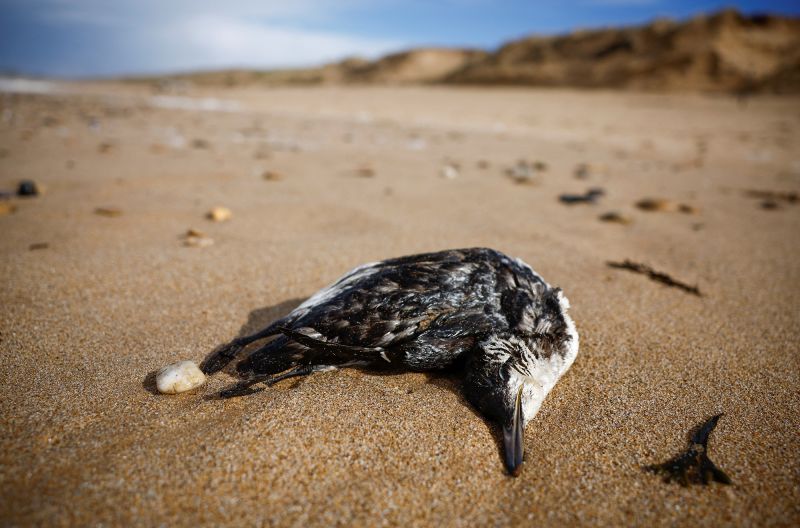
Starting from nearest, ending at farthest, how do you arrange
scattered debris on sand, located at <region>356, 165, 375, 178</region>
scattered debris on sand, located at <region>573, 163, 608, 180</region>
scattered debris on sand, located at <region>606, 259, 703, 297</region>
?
1. scattered debris on sand, located at <region>606, 259, 703, 297</region>
2. scattered debris on sand, located at <region>356, 165, 375, 178</region>
3. scattered debris on sand, located at <region>573, 163, 608, 180</region>

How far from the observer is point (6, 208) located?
357 centimetres

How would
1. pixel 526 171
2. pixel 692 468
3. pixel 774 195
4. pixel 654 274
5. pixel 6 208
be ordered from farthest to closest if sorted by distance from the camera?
pixel 526 171 → pixel 774 195 → pixel 6 208 → pixel 654 274 → pixel 692 468

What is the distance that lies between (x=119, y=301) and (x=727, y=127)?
594 inches

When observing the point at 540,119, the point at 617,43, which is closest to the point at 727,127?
the point at 540,119

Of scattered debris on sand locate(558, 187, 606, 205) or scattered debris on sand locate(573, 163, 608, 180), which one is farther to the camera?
scattered debris on sand locate(573, 163, 608, 180)

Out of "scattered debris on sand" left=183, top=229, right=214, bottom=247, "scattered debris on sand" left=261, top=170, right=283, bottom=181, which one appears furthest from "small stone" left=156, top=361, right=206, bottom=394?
"scattered debris on sand" left=261, top=170, right=283, bottom=181

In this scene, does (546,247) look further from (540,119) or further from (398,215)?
(540,119)

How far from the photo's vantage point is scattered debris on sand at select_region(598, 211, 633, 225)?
4.04 meters

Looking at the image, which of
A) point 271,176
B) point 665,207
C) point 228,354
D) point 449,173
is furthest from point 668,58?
point 228,354

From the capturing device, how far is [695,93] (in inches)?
848

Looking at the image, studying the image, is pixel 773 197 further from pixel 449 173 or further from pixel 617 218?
pixel 449 173

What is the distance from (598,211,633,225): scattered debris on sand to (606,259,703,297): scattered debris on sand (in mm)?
1032

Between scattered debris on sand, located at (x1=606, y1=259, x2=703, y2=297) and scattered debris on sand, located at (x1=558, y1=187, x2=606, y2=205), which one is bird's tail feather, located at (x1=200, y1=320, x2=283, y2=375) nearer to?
scattered debris on sand, located at (x1=606, y1=259, x2=703, y2=297)

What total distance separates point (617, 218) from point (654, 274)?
1.30 meters
